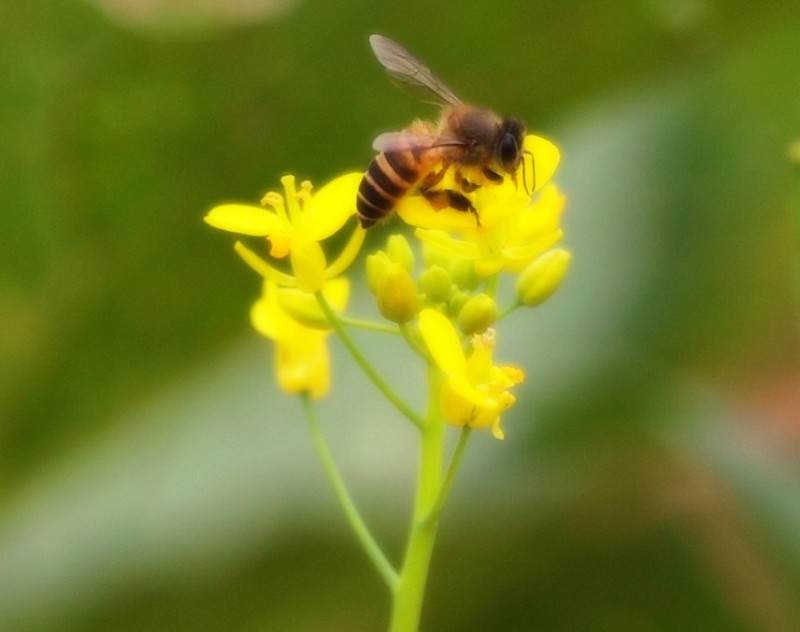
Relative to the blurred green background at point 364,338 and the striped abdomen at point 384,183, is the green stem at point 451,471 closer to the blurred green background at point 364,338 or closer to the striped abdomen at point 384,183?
the striped abdomen at point 384,183

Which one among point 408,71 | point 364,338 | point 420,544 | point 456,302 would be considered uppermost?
point 408,71

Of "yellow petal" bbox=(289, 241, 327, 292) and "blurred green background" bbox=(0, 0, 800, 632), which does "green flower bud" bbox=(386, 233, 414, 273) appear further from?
"blurred green background" bbox=(0, 0, 800, 632)

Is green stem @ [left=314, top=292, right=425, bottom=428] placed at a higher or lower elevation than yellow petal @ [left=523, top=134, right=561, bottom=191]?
lower

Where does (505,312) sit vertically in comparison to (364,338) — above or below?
above

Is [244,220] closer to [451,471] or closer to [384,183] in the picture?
[384,183]

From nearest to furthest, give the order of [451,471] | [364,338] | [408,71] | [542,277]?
[451,471] → [542,277] → [408,71] → [364,338]

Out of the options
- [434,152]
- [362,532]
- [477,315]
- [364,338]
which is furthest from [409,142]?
[364,338]

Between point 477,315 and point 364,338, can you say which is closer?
point 477,315

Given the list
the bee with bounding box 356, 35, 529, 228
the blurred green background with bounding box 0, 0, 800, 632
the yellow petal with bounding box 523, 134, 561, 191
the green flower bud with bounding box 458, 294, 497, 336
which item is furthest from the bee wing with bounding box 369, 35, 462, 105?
the blurred green background with bounding box 0, 0, 800, 632
